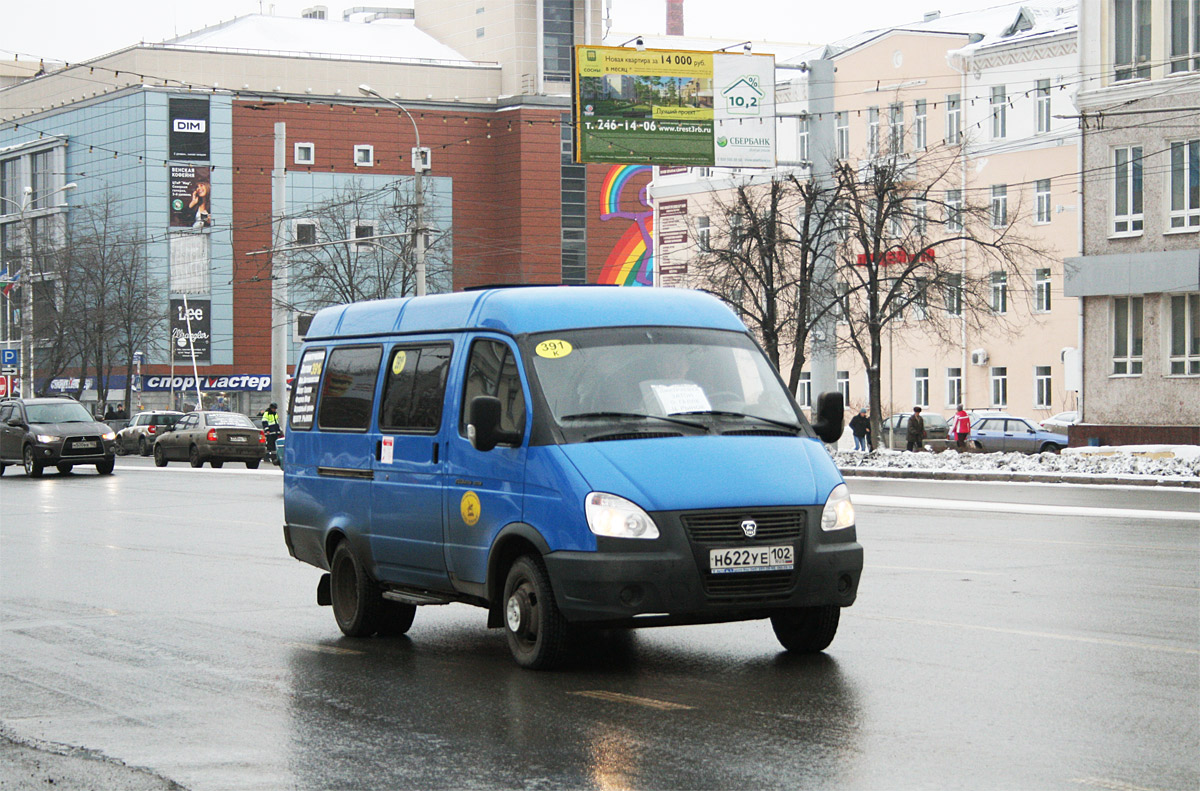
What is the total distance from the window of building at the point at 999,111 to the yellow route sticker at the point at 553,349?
5281cm

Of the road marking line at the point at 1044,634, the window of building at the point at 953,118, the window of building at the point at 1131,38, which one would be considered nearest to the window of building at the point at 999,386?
the window of building at the point at 953,118

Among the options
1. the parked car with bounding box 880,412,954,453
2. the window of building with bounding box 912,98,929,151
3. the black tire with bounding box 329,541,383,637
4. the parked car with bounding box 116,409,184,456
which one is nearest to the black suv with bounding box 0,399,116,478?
the parked car with bounding box 116,409,184,456

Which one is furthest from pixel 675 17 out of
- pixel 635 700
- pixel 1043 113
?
pixel 635 700

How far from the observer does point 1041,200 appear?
59.5 m

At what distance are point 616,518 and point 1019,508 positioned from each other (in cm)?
1552

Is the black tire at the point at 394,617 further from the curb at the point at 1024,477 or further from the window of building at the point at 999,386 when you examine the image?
the window of building at the point at 999,386

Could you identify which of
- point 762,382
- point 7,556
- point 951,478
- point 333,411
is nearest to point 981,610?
point 762,382

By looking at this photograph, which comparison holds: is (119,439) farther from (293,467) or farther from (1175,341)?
(293,467)

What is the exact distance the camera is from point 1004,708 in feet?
25.2

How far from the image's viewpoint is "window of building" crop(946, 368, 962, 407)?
62469 millimetres

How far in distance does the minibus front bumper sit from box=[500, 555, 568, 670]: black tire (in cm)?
14

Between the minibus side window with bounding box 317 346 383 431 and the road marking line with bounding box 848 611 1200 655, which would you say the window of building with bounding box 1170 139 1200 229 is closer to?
the road marking line with bounding box 848 611 1200 655

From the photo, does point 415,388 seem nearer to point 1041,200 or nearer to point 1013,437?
point 1013,437

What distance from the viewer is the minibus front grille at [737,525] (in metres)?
8.50
